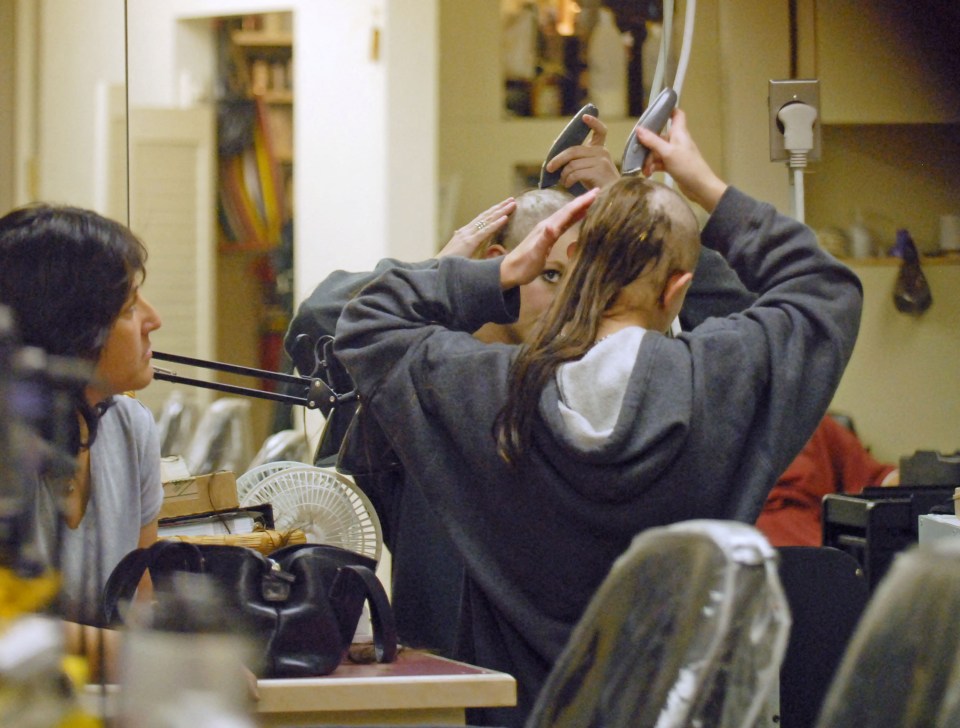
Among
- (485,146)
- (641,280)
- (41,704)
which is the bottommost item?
(41,704)

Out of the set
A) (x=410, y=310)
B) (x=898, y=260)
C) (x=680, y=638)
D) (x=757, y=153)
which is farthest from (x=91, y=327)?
(x=898, y=260)

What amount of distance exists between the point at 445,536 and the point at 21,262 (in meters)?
0.64

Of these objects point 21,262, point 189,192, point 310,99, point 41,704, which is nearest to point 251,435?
point 189,192

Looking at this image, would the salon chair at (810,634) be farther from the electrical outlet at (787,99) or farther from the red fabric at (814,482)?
the red fabric at (814,482)

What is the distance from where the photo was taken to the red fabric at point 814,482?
3.00m

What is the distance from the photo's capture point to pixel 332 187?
11.3 feet

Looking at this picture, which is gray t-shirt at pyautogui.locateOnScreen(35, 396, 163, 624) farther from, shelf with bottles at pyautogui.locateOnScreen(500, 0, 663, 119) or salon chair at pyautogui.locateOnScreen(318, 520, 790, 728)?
shelf with bottles at pyautogui.locateOnScreen(500, 0, 663, 119)

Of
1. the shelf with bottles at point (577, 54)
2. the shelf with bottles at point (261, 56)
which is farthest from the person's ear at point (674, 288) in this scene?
the shelf with bottles at point (577, 54)

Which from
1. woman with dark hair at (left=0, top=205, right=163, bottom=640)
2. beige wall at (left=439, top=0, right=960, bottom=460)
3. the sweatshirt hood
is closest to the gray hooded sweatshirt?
the sweatshirt hood

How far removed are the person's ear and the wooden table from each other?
446 millimetres

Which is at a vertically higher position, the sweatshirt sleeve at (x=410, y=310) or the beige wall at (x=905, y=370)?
the sweatshirt sleeve at (x=410, y=310)

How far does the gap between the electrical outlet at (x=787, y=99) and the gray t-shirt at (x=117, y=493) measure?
1.11 meters

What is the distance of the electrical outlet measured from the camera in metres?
2.01

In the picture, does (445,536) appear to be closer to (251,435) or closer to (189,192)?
(251,435)
